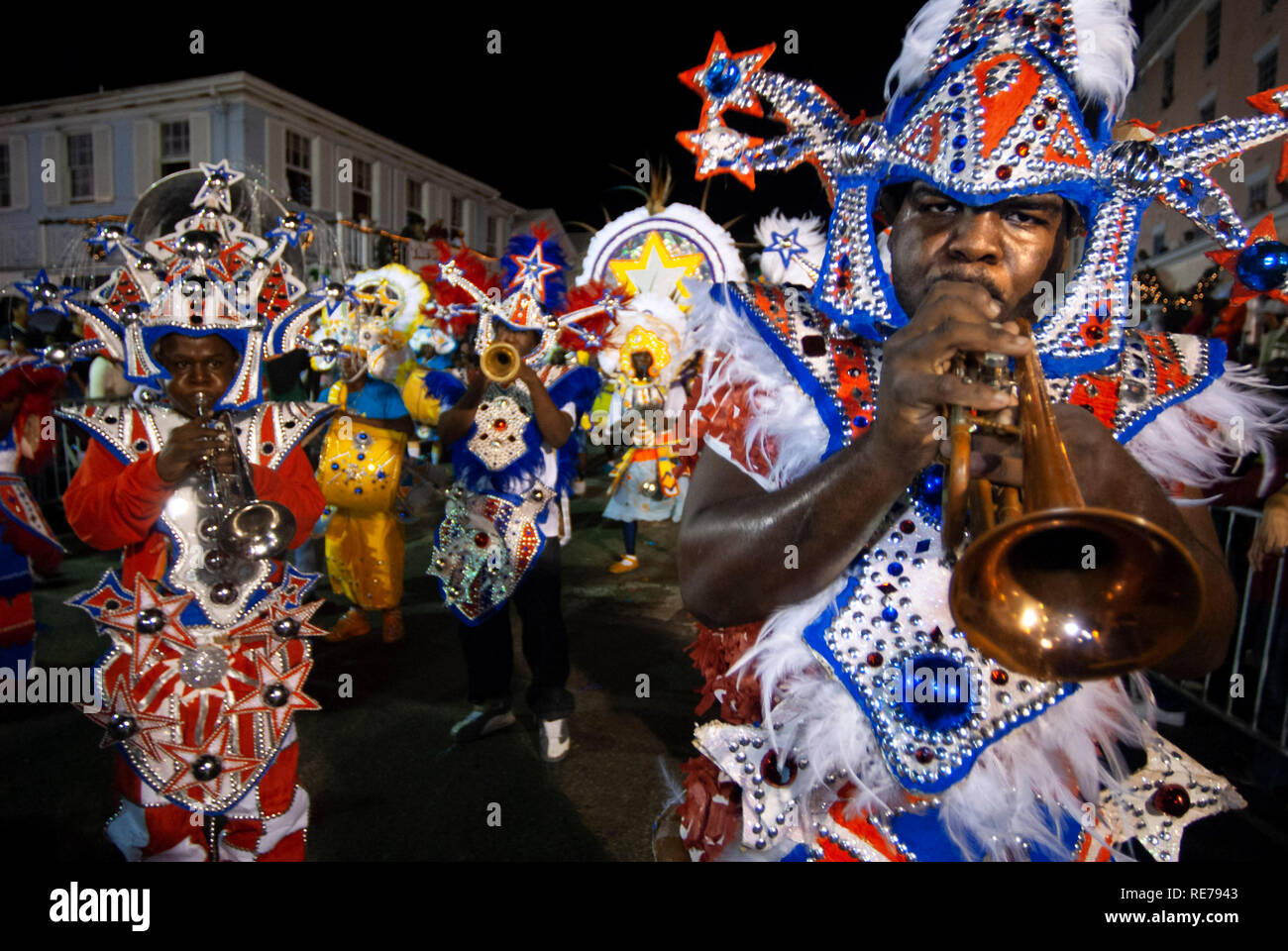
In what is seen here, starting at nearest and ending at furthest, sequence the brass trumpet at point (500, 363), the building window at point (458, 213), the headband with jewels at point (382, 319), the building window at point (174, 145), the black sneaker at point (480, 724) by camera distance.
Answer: the brass trumpet at point (500, 363) < the black sneaker at point (480, 724) < the headband with jewels at point (382, 319) < the building window at point (174, 145) < the building window at point (458, 213)

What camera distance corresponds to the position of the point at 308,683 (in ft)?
17.1

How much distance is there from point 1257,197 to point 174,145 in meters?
27.0

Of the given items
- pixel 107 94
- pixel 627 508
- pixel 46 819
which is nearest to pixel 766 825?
pixel 46 819

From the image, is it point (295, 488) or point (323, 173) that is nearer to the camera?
point (295, 488)

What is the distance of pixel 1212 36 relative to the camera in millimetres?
19312

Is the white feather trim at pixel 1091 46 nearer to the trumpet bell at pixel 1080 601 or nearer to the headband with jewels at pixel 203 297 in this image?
the trumpet bell at pixel 1080 601

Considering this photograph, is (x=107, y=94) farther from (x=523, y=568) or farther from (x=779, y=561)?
(x=779, y=561)

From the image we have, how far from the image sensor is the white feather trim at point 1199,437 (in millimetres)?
1461

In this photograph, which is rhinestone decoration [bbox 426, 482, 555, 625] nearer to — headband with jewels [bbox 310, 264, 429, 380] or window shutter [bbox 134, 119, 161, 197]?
headband with jewels [bbox 310, 264, 429, 380]

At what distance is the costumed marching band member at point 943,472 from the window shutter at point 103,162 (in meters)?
25.0

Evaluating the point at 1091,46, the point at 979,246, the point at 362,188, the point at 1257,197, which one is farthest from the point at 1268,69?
the point at 362,188

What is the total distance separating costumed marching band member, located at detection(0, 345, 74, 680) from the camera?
469 cm

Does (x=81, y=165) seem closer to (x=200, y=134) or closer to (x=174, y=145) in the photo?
(x=174, y=145)

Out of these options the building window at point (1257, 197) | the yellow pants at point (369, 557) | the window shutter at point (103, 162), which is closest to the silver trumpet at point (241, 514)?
the yellow pants at point (369, 557)
